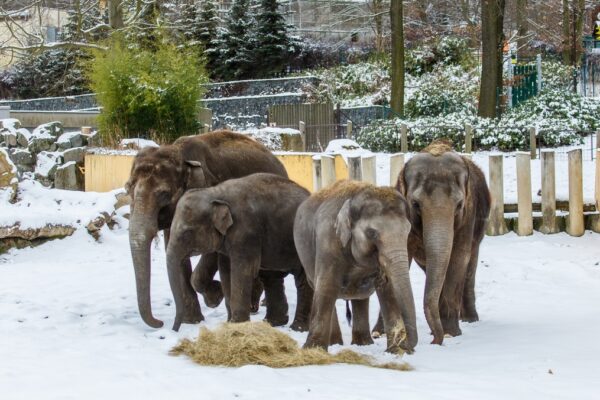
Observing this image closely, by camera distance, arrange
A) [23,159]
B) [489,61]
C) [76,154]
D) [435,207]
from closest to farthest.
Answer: [435,207] < [76,154] < [23,159] < [489,61]

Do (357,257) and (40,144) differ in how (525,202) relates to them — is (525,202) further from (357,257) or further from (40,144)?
(40,144)

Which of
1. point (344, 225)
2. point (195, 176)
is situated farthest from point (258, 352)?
point (195, 176)

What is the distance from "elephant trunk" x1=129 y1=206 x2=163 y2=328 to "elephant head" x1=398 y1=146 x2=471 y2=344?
2.53 metres

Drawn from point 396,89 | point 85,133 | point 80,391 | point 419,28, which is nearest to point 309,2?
point 419,28

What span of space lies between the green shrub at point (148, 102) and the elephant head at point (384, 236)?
14553 mm

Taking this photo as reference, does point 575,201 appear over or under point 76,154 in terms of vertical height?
under

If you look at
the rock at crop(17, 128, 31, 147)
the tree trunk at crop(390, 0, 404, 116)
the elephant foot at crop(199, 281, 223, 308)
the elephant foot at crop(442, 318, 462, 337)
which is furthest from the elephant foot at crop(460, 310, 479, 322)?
the tree trunk at crop(390, 0, 404, 116)

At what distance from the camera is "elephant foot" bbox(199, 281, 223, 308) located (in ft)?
37.8

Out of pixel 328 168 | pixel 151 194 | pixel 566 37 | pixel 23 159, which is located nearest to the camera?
pixel 151 194

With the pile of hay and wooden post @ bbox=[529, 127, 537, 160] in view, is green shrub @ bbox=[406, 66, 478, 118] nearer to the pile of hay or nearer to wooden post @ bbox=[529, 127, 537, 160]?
wooden post @ bbox=[529, 127, 537, 160]

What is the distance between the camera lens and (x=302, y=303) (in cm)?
1073

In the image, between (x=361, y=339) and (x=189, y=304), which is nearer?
(x=361, y=339)

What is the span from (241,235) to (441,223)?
2040 millimetres

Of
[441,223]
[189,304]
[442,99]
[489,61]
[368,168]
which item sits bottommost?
[189,304]
